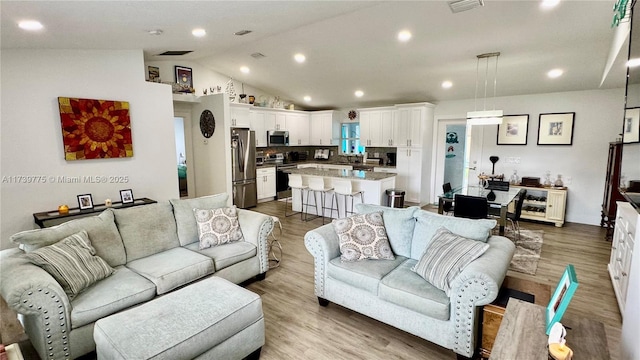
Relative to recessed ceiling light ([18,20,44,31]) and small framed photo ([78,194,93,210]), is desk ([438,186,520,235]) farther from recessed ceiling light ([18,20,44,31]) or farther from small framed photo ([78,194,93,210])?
recessed ceiling light ([18,20,44,31])

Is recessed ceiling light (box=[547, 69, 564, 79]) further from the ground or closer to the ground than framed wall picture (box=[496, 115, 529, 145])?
further from the ground

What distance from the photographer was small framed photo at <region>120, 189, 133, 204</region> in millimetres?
4320

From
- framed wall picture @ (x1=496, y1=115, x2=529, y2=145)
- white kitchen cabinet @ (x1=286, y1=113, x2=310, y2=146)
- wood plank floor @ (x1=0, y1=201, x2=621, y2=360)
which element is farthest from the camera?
white kitchen cabinet @ (x1=286, y1=113, x2=310, y2=146)

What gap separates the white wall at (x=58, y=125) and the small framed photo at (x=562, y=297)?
507 centimetres

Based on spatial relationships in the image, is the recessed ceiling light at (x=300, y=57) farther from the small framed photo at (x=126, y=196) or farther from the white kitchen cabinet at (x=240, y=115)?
the small framed photo at (x=126, y=196)

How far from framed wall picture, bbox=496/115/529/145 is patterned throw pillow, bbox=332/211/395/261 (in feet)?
15.2

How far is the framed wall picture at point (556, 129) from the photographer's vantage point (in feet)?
18.2

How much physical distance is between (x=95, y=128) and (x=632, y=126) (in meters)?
5.60

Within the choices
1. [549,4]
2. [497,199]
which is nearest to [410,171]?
[497,199]

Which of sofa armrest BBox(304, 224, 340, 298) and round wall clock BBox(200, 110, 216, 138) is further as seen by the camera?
round wall clock BBox(200, 110, 216, 138)

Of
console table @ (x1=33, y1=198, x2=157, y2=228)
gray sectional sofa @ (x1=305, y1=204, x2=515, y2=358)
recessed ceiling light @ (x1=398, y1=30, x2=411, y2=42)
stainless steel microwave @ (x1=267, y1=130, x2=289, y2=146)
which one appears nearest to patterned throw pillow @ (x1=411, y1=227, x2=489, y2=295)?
gray sectional sofa @ (x1=305, y1=204, x2=515, y2=358)

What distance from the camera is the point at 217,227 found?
3262mm

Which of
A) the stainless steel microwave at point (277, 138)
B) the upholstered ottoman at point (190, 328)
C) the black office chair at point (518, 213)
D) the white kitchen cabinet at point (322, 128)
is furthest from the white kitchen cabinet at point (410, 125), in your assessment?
the upholstered ottoman at point (190, 328)

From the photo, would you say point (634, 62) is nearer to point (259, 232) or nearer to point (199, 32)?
point (259, 232)
